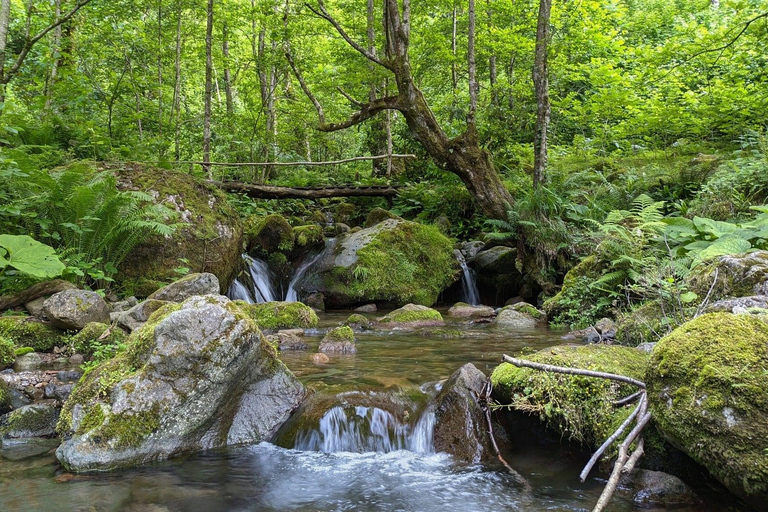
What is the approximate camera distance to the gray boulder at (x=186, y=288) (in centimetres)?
694

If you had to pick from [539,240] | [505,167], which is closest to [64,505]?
[539,240]

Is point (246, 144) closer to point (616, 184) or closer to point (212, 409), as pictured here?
point (616, 184)

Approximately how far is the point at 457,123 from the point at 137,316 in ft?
41.0

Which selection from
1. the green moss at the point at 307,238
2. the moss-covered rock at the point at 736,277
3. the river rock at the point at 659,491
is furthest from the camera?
the green moss at the point at 307,238

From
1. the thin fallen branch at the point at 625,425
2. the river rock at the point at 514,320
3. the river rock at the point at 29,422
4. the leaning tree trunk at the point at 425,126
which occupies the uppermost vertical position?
the leaning tree trunk at the point at 425,126

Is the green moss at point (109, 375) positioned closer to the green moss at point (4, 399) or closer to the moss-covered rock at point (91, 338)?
the green moss at point (4, 399)

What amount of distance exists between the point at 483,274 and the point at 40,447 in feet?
31.8

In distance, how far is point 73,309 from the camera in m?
6.12

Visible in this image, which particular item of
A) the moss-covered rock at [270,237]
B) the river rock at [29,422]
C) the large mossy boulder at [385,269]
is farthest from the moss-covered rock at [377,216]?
the river rock at [29,422]

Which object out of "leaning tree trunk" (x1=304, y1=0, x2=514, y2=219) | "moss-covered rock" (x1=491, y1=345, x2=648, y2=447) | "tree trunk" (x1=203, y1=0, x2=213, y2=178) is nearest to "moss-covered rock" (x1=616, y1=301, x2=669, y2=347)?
"moss-covered rock" (x1=491, y1=345, x2=648, y2=447)

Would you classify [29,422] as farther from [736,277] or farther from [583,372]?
[736,277]

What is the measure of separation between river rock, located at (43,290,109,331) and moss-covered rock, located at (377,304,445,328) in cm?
441

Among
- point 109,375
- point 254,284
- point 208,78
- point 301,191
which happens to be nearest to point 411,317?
point 254,284

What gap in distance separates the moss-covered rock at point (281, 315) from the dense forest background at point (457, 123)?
2046 mm
